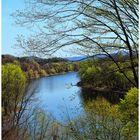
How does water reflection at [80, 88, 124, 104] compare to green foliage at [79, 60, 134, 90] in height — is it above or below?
below

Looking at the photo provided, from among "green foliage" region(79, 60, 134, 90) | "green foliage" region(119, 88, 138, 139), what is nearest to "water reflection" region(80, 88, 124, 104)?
"green foliage" region(119, 88, 138, 139)

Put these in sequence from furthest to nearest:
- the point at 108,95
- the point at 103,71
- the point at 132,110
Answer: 1. the point at 108,95
2. the point at 132,110
3. the point at 103,71

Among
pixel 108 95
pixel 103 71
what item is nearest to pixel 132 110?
pixel 103 71

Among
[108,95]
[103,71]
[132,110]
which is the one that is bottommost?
[108,95]

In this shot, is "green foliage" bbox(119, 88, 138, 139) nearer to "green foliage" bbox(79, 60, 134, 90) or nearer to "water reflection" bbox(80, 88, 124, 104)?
"green foliage" bbox(79, 60, 134, 90)

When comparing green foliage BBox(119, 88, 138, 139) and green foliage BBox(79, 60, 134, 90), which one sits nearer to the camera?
green foliage BBox(79, 60, 134, 90)

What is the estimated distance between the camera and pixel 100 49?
1938 mm

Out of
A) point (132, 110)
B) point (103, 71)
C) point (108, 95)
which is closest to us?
point (103, 71)

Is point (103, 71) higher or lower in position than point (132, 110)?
higher

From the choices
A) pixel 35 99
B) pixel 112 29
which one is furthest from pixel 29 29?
pixel 35 99

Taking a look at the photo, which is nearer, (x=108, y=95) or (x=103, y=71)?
(x=103, y=71)

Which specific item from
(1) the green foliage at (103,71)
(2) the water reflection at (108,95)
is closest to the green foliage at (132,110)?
(1) the green foliage at (103,71)

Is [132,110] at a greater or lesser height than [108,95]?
greater

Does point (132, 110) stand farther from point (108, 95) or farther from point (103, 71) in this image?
point (108, 95)
